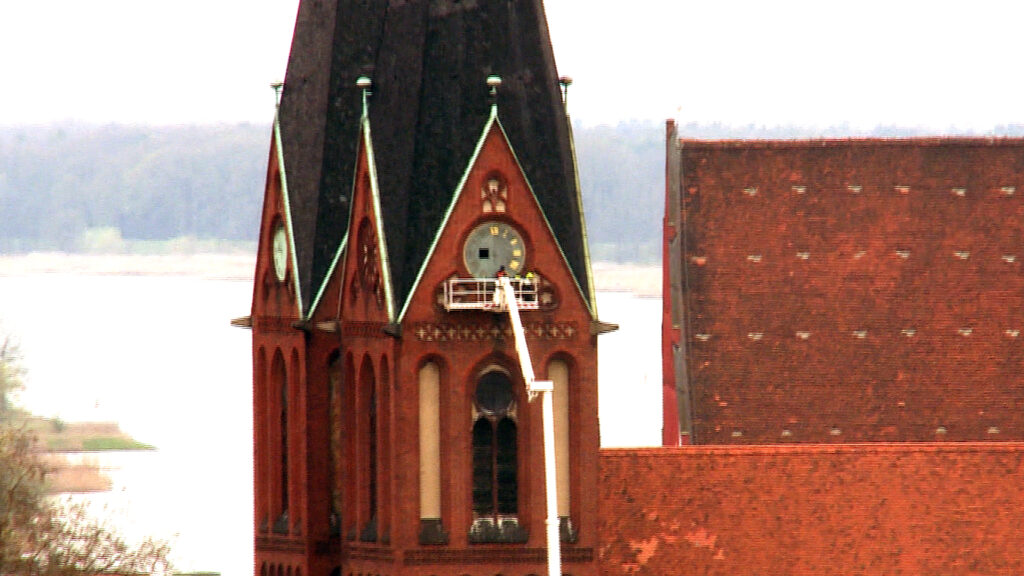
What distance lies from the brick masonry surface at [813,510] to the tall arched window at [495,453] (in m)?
3.06

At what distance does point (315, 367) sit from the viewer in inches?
2383

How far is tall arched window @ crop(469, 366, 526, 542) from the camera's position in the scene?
188ft

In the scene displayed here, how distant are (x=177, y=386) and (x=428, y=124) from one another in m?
86.9

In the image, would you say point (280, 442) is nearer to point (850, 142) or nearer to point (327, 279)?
point (327, 279)

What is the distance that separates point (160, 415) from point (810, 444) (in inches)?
2984

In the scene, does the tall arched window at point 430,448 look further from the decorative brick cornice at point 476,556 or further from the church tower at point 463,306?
the decorative brick cornice at point 476,556

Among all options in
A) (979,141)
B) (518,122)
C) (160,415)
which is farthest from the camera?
(160,415)

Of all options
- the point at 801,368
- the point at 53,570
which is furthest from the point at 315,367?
the point at 53,570

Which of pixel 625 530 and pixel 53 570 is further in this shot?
pixel 53 570

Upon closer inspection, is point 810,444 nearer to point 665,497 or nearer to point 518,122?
point 665,497

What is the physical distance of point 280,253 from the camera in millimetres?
61406

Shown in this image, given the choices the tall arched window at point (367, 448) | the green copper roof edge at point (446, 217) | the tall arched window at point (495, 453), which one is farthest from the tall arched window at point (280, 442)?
the green copper roof edge at point (446, 217)

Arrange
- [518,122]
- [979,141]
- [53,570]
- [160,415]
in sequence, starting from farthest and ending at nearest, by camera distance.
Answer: [160,415], [53,570], [979,141], [518,122]

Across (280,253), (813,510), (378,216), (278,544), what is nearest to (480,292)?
(378,216)
